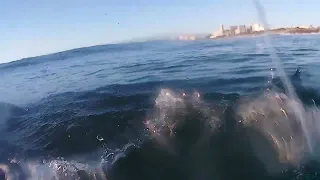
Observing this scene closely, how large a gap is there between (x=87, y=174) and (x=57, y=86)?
777 inches

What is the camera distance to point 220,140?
61.0 ft

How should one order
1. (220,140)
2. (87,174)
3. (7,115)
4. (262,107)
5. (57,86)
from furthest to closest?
1. (57,86)
2. (7,115)
3. (262,107)
4. (220,140)
5. (87,174)

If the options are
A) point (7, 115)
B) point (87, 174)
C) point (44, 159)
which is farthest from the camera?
point (7, 115)

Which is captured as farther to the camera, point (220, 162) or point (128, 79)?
point (128, 79)

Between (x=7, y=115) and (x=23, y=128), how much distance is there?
4296 mm

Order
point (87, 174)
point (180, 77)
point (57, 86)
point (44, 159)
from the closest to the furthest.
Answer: point (87, 174)
point (44, 159)
point (180, 77)
point (57, 86)

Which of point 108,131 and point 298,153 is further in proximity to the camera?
point 108,131

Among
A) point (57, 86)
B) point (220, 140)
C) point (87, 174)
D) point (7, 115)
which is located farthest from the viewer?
point (57, 86)

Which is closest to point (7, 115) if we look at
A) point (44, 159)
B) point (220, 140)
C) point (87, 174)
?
point (44, 159)

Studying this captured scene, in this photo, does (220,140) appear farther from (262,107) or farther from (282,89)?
(282,89)

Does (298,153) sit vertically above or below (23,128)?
below

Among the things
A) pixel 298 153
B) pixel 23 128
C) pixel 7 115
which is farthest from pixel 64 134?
pixel 298 153

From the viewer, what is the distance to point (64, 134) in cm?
1948

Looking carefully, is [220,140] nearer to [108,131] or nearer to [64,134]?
[108,131]
